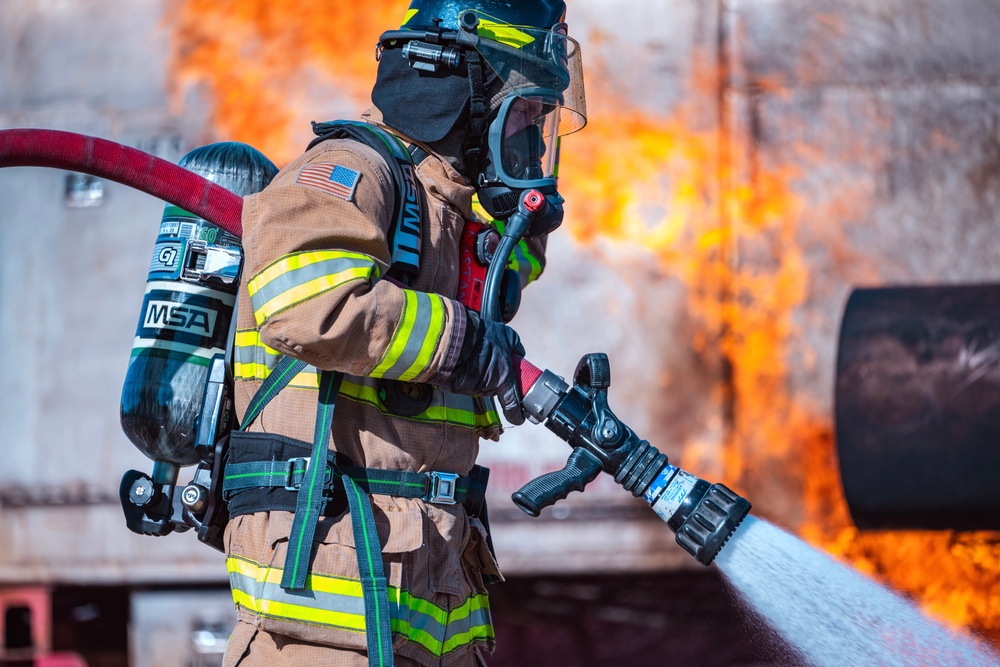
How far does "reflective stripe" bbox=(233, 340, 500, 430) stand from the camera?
6.61 feet

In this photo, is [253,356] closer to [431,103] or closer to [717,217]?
[431,103]

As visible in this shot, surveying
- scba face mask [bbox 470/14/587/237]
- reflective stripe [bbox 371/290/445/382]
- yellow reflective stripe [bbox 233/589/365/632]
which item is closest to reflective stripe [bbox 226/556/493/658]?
yellow reflective stripe [bbox 233/589/365/632]

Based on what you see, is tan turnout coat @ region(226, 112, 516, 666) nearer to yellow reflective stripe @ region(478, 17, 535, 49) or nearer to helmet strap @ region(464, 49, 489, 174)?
helmet strap @ region(464, 49, 489, 174)

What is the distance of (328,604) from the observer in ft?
6.29

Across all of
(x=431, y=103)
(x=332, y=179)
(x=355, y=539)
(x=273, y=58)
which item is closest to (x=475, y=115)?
(x=431, y=103)

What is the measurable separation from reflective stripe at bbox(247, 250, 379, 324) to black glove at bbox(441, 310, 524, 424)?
226 millimetres

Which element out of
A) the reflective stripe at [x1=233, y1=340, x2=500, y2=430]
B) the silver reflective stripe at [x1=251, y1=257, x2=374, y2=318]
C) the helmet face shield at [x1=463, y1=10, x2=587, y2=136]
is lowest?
the reflective stripe at [x1=233, y1=340, x2=500, y2=430]

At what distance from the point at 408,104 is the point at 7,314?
2.95 m

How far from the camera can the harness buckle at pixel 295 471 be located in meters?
1.94

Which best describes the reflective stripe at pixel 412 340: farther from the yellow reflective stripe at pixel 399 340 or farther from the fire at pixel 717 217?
the fire at pixel 717 217

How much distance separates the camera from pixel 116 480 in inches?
171

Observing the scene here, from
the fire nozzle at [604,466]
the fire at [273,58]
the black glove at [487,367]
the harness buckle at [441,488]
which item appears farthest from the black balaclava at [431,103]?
the fire at [273,58]

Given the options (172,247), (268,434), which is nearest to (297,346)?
(268,434)

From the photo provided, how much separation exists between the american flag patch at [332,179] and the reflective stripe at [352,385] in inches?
13.4
